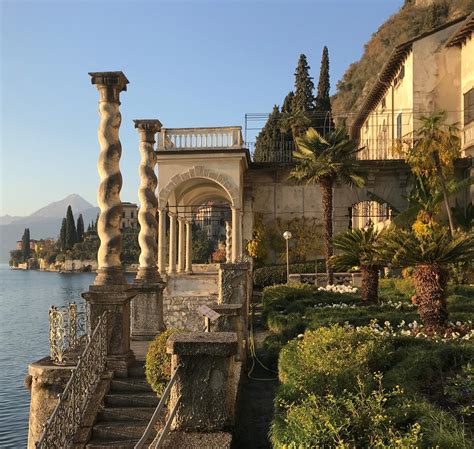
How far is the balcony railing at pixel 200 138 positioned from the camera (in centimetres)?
2656

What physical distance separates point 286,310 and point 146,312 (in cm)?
463

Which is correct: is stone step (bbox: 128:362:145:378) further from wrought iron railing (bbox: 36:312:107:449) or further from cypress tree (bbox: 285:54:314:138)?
cypress tree (bbox: 285:54:314:138)

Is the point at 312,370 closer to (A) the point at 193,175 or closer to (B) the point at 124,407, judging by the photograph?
(B) the point at 124,407

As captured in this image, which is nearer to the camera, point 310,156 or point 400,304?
point 400,304

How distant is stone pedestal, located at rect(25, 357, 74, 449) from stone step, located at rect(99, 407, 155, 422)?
2.54ft

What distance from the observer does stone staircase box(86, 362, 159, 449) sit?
25.1 ft

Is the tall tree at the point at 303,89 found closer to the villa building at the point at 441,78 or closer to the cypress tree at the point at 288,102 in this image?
the cypress tree at the point at 288,102

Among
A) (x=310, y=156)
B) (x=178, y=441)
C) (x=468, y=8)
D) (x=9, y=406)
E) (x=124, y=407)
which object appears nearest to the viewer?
(x=178, y=441)

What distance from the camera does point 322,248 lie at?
30.5m

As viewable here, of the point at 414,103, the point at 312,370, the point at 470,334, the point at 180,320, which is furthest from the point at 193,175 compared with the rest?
the point at 312,370

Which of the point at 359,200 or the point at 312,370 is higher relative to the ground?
the point at 359,200

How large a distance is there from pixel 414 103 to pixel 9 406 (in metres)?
23.9

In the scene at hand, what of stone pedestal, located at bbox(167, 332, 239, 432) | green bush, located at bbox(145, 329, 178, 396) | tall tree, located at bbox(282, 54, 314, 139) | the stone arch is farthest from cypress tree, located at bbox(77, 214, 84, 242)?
stone pedestal, located at bbox(167, 332, 239, 432)

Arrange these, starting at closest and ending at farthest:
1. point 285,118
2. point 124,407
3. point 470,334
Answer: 1. point 124,407
2. point 470,334
3. point 285,118
